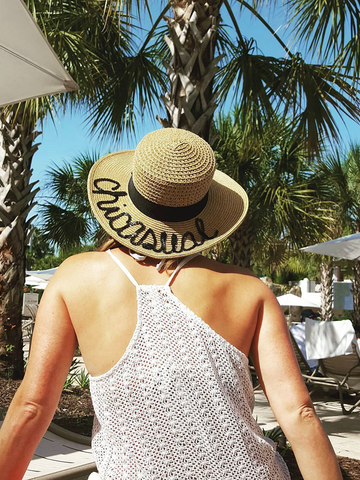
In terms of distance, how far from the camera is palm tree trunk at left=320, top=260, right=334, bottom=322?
878 inches

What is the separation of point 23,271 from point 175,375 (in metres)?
6.11

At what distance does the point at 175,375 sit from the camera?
1223mm

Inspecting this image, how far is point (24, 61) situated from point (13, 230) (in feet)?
11.4

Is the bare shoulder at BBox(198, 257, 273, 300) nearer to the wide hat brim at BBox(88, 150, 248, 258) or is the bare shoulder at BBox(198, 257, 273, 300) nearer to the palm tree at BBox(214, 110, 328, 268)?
the wide hat brim at BBox(88, 150, 248, 258)

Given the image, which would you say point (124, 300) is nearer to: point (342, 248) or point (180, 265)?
point (180, 265)

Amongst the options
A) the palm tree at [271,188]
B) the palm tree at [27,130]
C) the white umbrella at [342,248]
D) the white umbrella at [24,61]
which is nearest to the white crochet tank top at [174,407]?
the white umbrella at [24,61]

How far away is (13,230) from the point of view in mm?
6832

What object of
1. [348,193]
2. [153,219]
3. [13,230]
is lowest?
[348,193]

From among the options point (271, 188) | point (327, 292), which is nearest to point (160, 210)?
point (271, 188)

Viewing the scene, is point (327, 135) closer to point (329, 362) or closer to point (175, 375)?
point (329, 362)

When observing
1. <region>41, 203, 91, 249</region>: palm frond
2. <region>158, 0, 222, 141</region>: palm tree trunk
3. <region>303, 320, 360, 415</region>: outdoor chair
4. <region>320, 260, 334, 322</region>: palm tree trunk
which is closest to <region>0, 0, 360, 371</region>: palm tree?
<region>158, 0, 222, 141</region>: palm tree trunk

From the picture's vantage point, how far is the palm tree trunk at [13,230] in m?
6.80

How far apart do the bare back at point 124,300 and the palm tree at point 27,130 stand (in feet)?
17.8

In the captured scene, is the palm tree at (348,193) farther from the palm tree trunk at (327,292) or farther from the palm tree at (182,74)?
the palm tree at (182,74)
